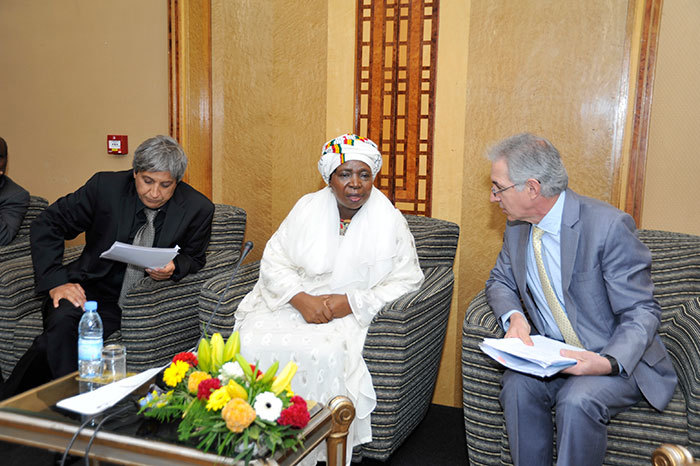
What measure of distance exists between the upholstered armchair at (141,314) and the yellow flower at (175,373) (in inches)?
44.6

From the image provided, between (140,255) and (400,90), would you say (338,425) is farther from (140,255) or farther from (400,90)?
(400,90)

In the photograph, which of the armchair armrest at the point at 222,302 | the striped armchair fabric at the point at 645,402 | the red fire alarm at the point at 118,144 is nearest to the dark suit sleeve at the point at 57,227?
the armchair armrest at the point at 222,302

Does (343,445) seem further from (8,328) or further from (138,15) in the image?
(138,15)

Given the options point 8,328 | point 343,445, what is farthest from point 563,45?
point 8,328

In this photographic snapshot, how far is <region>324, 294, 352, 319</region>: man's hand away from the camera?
255 cm

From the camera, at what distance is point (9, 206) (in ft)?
11.2

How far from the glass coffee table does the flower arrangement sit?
0.05 metres

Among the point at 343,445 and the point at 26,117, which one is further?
the point at 26,117

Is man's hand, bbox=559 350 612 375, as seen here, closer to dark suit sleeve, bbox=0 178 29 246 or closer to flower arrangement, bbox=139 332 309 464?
flower arrangement, bbox=139 332 309 464

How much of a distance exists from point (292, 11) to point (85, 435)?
2.69 meters

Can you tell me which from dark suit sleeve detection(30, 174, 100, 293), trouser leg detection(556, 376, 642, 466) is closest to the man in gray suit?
trouser leg detection(556, 376, 642, 466)

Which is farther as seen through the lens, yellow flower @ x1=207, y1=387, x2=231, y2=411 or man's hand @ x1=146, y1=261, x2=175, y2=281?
man's hand @ x1=146, y1=261, x2=175, y2=281

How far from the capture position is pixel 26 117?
425 cm

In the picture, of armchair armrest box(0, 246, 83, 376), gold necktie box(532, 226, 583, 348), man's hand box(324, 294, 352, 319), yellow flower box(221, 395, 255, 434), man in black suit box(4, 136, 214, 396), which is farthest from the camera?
armchair armrest box(0, 246, 83, 376)
